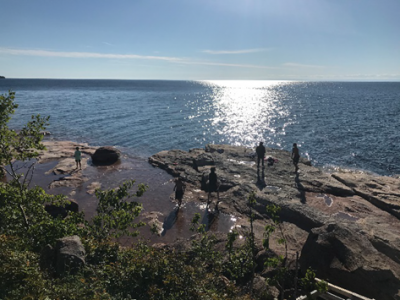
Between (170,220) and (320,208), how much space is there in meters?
8.24

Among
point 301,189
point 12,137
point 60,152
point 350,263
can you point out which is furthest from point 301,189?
point 60,152

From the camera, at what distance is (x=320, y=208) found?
1523cm

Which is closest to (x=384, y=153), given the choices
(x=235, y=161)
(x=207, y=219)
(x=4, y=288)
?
(x=235, y=161)

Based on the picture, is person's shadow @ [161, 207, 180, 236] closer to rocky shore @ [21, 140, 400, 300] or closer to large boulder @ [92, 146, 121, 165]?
rocky shore @ [21, 140, 400, 300]

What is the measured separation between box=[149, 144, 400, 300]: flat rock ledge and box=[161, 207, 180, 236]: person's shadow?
1.92m

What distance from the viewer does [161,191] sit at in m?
18.3

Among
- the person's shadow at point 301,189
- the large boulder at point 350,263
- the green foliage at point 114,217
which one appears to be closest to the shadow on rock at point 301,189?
the person's shadow at point 301,189

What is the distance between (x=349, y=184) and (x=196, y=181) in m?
10.3

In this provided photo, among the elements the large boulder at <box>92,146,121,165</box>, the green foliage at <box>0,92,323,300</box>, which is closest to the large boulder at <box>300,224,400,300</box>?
the green foliage at <box>0,92,323,300</box>

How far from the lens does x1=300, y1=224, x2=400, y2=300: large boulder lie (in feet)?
25.0

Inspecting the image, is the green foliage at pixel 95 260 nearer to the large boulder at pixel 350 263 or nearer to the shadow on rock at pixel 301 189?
the large boulder at pixel 350 263

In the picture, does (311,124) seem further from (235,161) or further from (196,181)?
(196,181)

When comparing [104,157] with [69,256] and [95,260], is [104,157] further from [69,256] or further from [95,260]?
[69,256]

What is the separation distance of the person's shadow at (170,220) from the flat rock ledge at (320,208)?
6.31 feet
